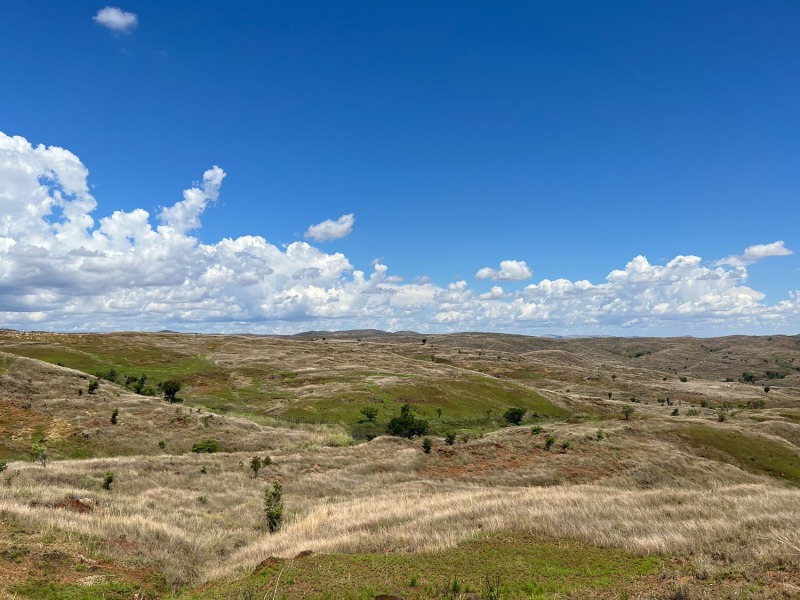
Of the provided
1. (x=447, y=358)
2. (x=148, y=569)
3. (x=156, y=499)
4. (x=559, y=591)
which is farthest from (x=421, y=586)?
(x=447, y=358)

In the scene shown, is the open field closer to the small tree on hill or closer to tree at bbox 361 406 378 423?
the small tree on hill

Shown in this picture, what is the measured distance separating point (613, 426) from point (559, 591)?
54225 mm

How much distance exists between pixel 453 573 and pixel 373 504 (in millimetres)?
14156

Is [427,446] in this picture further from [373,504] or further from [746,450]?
[746,450]

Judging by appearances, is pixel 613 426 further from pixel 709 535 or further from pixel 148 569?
pixel 148 569

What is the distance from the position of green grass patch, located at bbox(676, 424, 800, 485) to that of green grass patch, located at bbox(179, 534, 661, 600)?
4734 centimetres

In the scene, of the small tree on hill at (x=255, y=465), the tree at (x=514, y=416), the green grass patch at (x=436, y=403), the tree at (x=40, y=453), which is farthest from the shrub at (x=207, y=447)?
the tree at (x=514, y=416)

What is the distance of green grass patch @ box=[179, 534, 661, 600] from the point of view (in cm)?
1312

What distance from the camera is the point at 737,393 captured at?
14088 cm

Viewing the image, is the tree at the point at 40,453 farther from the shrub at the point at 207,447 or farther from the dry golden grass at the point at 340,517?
the shrub at the point at 207,447

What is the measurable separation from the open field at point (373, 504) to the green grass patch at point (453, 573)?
9 centimetres

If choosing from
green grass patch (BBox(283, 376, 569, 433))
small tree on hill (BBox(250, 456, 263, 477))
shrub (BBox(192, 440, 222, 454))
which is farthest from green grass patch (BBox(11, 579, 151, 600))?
green grass patch (BBox(283, 376, 569, 433))

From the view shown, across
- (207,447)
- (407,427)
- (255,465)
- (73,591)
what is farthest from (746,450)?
(73,591)

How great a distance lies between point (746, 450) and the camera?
180ft
